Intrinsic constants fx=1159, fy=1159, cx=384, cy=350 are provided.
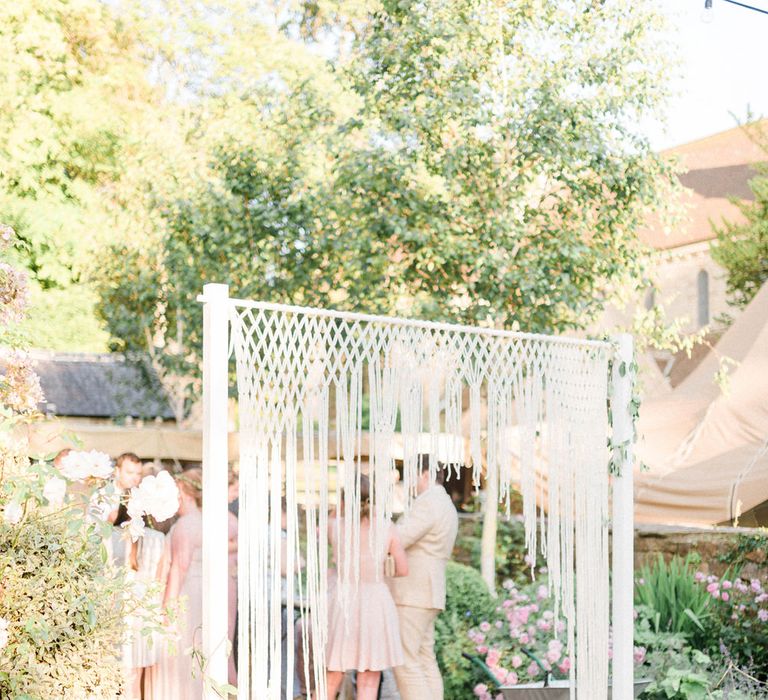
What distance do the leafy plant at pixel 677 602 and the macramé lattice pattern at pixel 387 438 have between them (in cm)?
174

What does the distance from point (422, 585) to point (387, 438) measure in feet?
6.59

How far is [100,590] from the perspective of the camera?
4223mm

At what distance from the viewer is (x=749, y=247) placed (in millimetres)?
17797

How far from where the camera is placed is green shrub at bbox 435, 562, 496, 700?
8070 mm

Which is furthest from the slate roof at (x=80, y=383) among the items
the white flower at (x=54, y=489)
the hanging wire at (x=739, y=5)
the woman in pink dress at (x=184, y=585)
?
the white flower at (x=54, y=489)

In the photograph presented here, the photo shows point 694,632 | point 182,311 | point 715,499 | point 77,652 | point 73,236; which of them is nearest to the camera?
point 77,652

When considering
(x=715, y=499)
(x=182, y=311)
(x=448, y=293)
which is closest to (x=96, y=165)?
(x=182, y=311)

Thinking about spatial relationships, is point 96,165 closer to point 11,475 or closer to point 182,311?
point 182,311

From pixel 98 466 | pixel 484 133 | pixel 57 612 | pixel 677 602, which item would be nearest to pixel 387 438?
pixel 98 466

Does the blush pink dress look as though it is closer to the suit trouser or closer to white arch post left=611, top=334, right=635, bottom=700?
the suit trouser

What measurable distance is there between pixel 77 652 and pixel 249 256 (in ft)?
25.3

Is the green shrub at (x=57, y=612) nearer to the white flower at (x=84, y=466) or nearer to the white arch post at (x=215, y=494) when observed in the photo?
the white flower at (x=84, y=466)

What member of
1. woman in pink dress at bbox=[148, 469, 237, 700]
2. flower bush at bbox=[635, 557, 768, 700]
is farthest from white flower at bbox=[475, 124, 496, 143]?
woman in pink dress at bbox=[148, 469, 237, 700]

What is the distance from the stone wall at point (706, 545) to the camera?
9.45 meters
